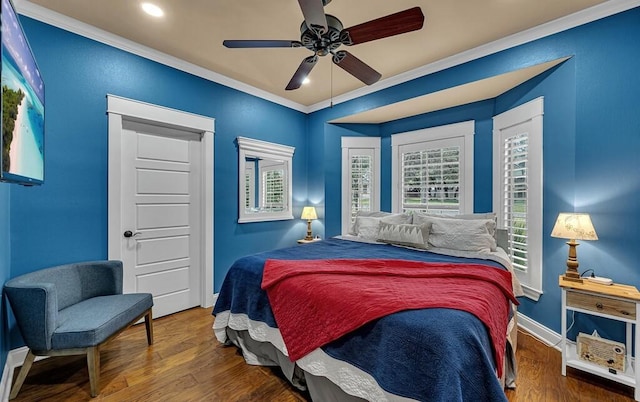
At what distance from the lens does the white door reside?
2.93 metres

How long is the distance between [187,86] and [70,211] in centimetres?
181

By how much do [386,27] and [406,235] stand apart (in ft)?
6.60

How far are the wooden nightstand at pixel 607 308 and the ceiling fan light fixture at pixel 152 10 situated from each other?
13.3 feet

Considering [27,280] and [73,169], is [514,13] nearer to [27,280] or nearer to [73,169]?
[73,169]

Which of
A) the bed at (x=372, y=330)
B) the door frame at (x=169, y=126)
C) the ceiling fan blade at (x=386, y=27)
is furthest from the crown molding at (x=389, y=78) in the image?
the bed at (x=372, y=330)

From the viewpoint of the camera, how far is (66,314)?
2045 mm

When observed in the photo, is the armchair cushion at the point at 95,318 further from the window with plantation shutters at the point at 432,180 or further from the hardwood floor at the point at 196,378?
the window with plantation shutters at the point at 432,180

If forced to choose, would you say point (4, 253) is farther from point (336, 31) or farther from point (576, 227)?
point (576, 227)

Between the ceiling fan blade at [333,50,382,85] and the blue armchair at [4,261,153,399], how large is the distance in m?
2.61

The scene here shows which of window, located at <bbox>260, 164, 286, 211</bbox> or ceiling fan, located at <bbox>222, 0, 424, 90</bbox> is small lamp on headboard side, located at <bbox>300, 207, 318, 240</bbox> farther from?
ceiling fan, located at <bbox>222, 0, 424, 90</bbox>

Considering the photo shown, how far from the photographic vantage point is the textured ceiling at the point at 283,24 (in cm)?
226

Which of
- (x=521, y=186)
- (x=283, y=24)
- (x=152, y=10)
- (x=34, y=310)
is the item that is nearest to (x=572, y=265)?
(x=521, y=186)

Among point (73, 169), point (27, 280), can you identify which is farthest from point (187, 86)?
point (27, 280)

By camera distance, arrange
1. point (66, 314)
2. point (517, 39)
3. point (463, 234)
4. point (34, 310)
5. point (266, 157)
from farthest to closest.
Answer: point (266, 157) < point (463, 234) < point (517, 39) < point (66, 314) < point (34, 310)
